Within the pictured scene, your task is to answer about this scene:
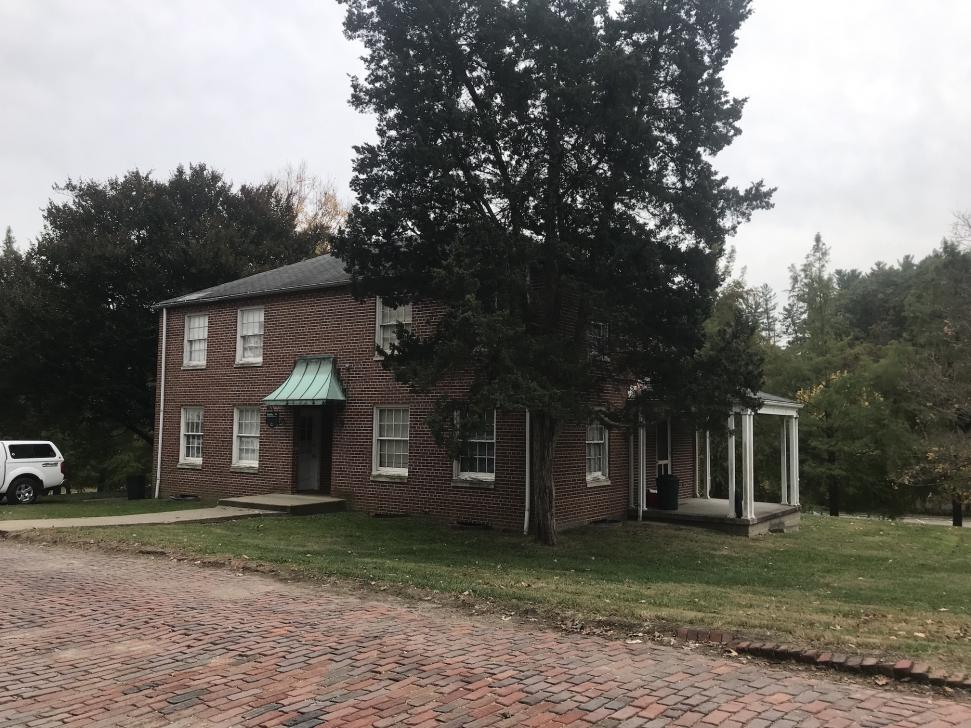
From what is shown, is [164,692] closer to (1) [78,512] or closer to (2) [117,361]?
(1) [78,512]

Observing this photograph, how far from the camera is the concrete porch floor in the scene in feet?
56.1

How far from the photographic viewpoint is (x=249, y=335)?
21109 millimetres

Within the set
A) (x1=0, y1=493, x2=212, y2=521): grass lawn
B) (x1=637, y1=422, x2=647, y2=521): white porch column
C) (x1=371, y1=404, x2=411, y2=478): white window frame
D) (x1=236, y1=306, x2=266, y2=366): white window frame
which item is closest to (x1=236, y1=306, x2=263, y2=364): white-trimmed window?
(x1=236, y1=306, x2=266, y2=366): white window frame

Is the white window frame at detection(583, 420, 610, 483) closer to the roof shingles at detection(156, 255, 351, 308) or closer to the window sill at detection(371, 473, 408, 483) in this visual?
the window sill at detection(371, 473, 408, 483)

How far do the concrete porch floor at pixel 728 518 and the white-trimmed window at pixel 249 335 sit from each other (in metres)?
11.4

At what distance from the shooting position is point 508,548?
534 inches

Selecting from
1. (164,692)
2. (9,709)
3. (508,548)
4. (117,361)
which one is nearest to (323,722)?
(164,692)

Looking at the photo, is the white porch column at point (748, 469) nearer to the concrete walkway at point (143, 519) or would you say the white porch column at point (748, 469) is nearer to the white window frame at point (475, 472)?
the white window frame at point (475, 472)

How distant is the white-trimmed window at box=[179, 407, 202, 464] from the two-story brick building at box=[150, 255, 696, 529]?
4 centimetres

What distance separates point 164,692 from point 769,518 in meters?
15.9

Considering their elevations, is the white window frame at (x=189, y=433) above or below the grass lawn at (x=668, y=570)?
above

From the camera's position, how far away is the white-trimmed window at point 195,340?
22141mm

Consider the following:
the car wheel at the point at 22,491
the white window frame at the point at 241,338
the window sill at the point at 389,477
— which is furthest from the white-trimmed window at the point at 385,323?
the car wheel at the point at 22,491

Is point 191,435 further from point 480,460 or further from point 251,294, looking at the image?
point 480,460
